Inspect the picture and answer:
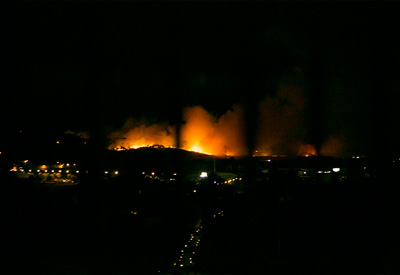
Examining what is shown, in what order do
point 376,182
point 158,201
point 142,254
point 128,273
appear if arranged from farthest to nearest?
1. point 376,182
2. point 158,201
3. point 142,254
4. point 128,273

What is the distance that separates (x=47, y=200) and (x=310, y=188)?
6.13 meters

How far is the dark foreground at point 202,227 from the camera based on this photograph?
18.1ft

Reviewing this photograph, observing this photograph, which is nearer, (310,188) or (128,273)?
(128,273)

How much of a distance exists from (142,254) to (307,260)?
2.70 metres

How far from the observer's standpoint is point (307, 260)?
18.3 ft

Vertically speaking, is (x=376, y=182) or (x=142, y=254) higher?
(x=376, y=182)

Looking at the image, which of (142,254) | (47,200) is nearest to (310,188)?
(142,254)

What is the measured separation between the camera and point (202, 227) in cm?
734

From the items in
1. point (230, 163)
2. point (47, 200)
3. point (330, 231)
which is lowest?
point (330, 231)

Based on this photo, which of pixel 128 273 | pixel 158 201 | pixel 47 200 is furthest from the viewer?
pixel 158 201

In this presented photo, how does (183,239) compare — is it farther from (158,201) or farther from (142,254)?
(158,201)

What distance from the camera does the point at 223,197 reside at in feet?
29.1

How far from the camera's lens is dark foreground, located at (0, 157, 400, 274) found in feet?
18.1

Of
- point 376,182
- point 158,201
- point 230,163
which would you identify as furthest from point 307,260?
point 230,163
